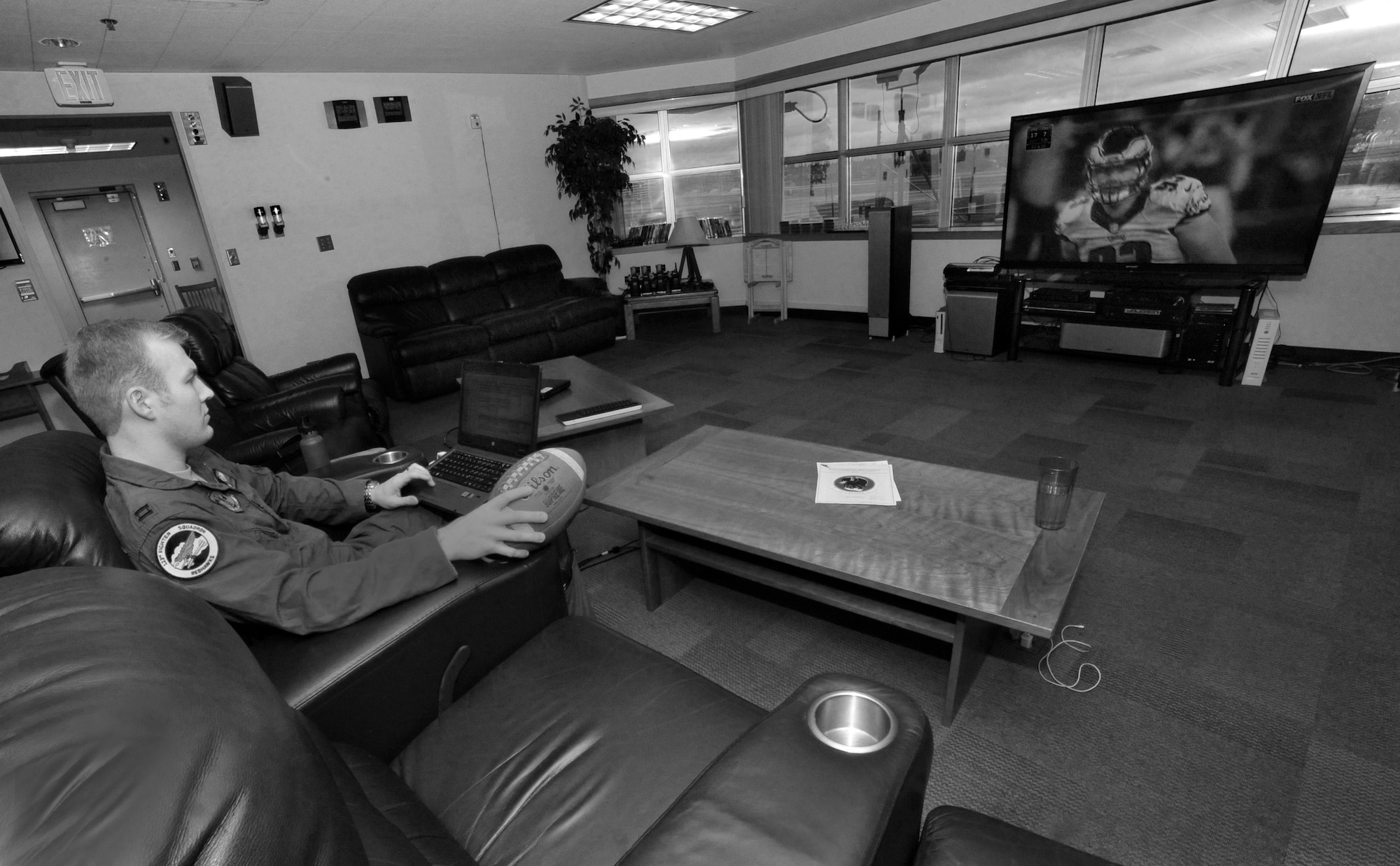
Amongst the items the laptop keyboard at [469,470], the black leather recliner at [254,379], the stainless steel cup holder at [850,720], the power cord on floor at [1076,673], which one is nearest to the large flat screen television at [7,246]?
the black leather recliner at [254,379]

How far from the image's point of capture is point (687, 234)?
6371mm

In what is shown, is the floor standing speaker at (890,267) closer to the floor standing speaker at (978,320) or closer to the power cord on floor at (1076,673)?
the floor standing speaker at (978,320)

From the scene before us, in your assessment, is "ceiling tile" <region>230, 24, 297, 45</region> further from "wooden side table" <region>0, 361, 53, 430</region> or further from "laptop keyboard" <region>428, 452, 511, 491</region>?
"laptop keyboard" <region>428, 452, 511, 491</region>

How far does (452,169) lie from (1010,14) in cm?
488

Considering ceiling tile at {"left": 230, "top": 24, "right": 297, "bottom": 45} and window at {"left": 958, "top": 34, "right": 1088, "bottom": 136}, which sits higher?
ceiling tile at {"left": 230, "top": 24, "right": 297, "bottom": 45}

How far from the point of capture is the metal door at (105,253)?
22.9ft

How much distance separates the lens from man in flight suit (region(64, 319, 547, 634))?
3.65 ft

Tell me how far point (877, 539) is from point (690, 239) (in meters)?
5.33

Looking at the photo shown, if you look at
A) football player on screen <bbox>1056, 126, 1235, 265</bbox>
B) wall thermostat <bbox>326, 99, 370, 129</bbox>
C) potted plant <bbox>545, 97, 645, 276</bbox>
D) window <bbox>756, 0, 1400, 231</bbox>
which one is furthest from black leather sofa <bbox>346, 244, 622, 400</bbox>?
football player on screen <bbox>1056, 126, 1235, 265</bbox>

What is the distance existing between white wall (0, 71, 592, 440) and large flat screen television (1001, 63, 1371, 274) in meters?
4.61

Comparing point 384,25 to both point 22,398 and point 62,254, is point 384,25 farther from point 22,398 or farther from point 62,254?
point 62,254

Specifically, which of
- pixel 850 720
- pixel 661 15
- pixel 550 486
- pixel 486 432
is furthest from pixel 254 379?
pixel 661 15

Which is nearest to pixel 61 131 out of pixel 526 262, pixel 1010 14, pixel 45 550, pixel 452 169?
pixel 452 169

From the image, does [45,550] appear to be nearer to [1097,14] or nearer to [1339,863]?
[1339,863]
